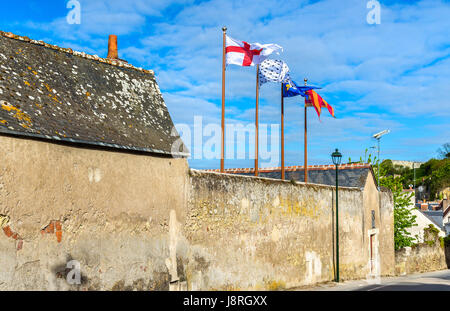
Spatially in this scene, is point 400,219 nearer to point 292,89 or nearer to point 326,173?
point 326,173

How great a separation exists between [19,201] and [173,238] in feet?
12.8

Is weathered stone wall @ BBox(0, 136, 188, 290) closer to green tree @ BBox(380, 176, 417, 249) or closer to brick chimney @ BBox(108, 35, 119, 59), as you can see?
brick chimney @ BBox(108, 35, 119, 59)

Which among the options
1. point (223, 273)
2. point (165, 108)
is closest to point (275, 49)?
point (165, 108)

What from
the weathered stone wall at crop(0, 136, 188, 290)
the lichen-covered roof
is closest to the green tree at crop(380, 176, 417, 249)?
the weathered stone wall at crop(0, 136, 188, 290)

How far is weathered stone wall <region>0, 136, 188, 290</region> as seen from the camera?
8.09 metres

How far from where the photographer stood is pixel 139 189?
411 inches

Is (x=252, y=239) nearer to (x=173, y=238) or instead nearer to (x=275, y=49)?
(x=173, y=238)

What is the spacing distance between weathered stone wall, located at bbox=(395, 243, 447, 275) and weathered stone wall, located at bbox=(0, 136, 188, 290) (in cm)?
1705

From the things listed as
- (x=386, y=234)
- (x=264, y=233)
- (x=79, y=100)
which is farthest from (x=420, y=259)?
(x=79, y=100)

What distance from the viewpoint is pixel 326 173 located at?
21.1 m

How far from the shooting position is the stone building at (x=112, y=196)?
27.3 feet

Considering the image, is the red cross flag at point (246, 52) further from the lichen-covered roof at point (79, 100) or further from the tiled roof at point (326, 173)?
the tiled roof at point (326, 173)

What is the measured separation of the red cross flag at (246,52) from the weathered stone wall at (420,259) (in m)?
14.5

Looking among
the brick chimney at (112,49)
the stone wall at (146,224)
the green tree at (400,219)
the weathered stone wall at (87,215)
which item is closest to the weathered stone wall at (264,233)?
the stone wall at (146,224)
